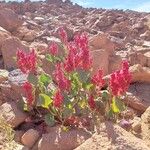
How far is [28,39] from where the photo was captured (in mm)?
12930

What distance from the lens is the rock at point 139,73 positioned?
8296 millimetres

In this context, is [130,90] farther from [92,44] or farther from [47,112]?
[92,44]

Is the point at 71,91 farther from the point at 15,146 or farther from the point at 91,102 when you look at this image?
the point at 15,146

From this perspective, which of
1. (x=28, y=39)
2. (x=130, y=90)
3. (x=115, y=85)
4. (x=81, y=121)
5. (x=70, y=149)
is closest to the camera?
(x=115, y=85)

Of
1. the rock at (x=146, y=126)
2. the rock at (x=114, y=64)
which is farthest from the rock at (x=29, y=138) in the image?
the rock at (x=114, y=64)

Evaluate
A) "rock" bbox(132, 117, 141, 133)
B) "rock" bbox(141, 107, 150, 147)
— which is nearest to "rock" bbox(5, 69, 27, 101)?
"rock" bbox(132, 117, 141, 133)

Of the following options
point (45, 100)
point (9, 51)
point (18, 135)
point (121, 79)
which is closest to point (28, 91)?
point (45, 100)

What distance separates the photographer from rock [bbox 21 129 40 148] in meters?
6.91

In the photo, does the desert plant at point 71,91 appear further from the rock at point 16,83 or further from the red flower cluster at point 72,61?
the rock at point 16,83

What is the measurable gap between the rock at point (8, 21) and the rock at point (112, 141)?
7182 millimetres

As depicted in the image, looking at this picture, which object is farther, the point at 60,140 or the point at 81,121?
the point at 81,121

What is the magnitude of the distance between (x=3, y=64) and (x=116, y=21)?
15.4 meters

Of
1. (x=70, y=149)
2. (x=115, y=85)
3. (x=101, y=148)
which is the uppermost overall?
(x=115, y=85)

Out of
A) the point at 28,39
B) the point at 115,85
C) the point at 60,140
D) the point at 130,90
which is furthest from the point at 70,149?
the point at 28,39
